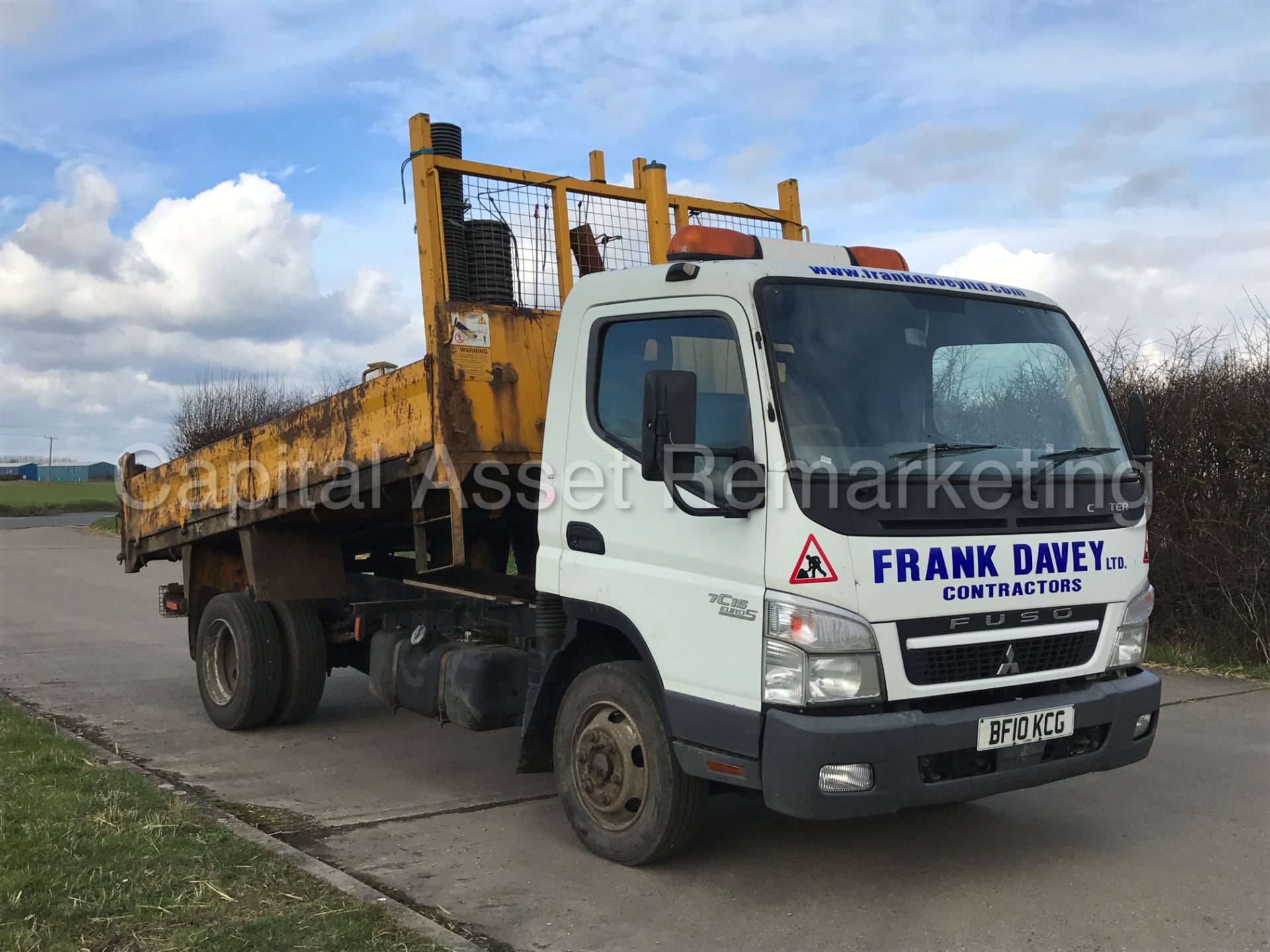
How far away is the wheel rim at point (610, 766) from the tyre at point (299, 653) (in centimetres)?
A: 310

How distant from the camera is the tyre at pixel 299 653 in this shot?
7.63 metres

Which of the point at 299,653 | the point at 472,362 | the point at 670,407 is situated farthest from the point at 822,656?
the point at 299,653

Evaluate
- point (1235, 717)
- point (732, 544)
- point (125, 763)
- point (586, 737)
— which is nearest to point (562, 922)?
point (586, 737)

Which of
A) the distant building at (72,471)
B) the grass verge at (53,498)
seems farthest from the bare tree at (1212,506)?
the distant building at (72,471)

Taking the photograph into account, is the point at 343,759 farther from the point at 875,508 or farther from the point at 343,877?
the point at 875,508


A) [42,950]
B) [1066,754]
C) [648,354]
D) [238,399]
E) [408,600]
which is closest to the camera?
[42,950]

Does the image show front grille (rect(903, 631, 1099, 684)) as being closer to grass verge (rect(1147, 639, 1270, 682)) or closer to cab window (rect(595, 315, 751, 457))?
cab window (rect(595, 315, 751, 457))

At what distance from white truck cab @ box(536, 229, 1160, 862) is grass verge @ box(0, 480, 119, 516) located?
96.4ft

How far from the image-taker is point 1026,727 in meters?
4.48

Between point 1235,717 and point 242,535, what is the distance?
644cm

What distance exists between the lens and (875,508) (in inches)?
169

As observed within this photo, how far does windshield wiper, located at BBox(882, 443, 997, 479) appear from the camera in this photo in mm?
4375

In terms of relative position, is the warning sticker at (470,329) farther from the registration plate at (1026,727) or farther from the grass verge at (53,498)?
the grass verge at (53,498)

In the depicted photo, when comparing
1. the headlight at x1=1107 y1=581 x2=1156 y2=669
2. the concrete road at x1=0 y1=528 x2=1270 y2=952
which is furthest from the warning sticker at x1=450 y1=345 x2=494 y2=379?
the headlight at x1=1107 y1=581 x2=1156 y2=669
